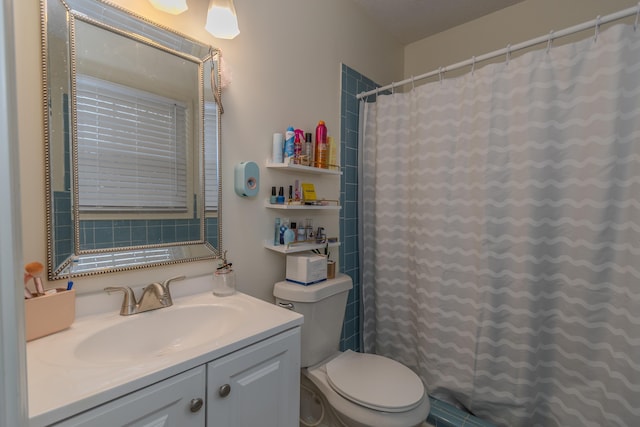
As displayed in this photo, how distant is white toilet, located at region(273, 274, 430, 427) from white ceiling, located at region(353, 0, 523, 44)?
1800 mm

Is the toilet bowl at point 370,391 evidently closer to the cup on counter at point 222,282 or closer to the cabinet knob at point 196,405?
the cup on counter at point 222,282

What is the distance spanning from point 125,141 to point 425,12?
2053 mm

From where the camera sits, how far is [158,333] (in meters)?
1.01

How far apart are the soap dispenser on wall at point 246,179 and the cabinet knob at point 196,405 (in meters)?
0.81

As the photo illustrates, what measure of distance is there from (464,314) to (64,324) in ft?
5.68

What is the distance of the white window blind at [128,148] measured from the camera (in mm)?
954

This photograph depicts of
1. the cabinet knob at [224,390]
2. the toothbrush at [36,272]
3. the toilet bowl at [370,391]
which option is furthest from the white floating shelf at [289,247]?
the toothbrush at [36,272]

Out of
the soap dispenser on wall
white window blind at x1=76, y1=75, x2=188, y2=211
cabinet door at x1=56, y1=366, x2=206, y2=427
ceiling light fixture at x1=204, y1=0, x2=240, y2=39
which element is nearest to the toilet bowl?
cabinet door at x1=56, y1=366, x2=206, y2=427

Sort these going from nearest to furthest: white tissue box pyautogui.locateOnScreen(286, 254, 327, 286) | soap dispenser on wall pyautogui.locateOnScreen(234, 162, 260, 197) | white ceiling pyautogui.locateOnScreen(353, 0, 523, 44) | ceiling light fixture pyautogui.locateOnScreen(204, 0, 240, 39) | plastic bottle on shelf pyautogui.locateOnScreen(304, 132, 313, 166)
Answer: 1. ceiling light fixture pyautogui.locateOnScreen(204, 0, 240, 39)
2. soap dispenser on wall pyautogui.locateOnScreen(234, 162, 260, 197)
3. white tissue box pyautogui.locateOnScreen(286, 254, 327, 286)
4. plastic bottle on shelf pyautogui.locateOnScreen(304, 132, 313, 166)
5. white ceiling pyautogui.locateOnScreen(353, 0, 523, 44)

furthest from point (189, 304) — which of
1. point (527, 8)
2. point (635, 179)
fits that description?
point (527, 8)

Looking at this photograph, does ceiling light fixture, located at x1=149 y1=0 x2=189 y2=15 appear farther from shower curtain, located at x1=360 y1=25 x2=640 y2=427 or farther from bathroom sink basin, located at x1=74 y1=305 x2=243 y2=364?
shower curtain, located at x1=360 y1=25 x2=640 y2=427

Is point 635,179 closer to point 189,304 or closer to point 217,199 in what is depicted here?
point 217,199

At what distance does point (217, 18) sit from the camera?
1.16 metres

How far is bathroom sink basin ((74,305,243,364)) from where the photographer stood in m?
0.87
